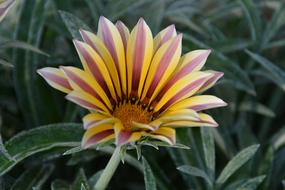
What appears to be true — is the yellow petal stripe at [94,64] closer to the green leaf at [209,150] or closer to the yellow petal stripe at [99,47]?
the yellow petal stripe at [99,47]

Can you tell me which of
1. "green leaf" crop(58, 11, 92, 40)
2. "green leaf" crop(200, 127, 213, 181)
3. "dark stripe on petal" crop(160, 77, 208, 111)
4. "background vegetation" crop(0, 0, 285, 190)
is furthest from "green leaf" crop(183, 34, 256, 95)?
"dark stripe on petal" crop(160, 77, 208, 111)

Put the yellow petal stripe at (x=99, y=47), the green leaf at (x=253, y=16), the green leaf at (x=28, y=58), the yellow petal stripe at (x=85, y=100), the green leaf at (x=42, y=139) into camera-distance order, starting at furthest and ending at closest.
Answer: the green leaf at (x=253, y=16) < the green leaf at (x=28, y=58) < the green leaf at (x=42, y=139) < the yellow petal stripe at (x=99, y=47) < the yellow petal stripe at (x=85, y=100)

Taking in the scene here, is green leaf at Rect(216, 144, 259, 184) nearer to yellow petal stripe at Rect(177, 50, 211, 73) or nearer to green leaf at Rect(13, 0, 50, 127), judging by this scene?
yellow petal stripe at Rect(177, 50, 211, 73)

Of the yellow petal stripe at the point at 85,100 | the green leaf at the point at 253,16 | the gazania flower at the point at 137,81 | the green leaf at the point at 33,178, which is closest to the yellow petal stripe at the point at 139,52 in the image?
the gazania flower at the point at 137,81

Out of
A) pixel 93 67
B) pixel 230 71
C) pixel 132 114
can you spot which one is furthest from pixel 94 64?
pixel 230 71

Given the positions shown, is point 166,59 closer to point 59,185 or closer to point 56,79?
point 56,79

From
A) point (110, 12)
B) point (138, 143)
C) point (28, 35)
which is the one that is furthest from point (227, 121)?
point (138, 143)

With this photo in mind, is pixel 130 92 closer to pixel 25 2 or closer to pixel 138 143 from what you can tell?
pixel 138 143

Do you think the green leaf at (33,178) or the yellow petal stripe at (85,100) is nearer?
the yellow petal stripe at (85,100)
